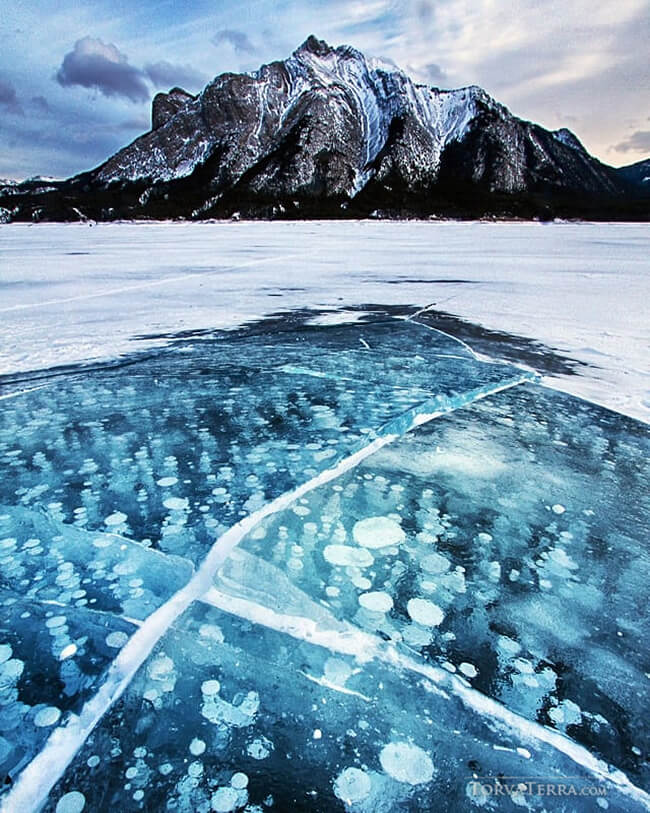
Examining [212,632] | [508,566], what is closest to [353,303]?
[508,566]

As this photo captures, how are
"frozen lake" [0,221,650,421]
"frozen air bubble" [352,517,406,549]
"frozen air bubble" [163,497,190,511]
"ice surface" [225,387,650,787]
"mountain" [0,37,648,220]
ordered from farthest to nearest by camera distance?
1. "mountain" [0,37,648,220]
2. "frozen lake" [0,221,650,421]
3. "frozen air bubble" [163,497,190,511]
4. "frozen air bubble" [352,517,406,549]
5. "ice surface" [225,387,650,787]

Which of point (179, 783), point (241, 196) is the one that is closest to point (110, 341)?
point (179, 783)

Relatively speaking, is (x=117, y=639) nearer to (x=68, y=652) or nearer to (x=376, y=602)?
(x=68, y=652)

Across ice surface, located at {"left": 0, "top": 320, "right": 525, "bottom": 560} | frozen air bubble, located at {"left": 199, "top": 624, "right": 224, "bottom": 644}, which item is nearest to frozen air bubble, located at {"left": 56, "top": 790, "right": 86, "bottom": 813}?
frozen air bubble, located at {"left": 199, "top": 624, "right": 224, "bottom": 644}

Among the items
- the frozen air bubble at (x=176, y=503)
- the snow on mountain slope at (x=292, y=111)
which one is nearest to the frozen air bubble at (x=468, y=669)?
the frozen air bubble at (x=176, y=503)

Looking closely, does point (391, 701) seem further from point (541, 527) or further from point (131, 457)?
point (131, 457)

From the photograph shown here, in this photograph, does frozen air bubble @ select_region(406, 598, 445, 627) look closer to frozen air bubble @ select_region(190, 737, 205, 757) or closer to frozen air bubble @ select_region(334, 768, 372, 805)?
frozen air bubble @ select_region(334, 768, 372, 805)
